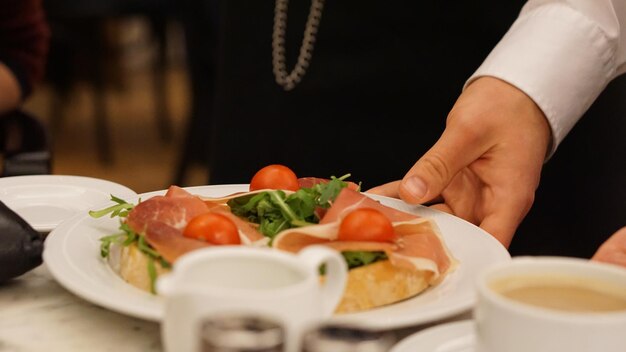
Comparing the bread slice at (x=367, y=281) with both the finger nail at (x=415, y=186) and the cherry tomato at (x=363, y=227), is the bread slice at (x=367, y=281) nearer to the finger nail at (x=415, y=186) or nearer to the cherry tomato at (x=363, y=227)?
the cherry tomato at (x=363, y=227)

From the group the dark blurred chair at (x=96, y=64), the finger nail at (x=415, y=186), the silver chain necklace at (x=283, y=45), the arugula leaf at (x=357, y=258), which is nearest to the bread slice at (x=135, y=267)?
the arugula leaf at (x=357, y=258)

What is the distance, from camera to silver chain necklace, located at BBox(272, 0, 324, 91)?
2135mm

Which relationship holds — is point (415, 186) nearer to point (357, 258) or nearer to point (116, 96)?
point (357, 258)

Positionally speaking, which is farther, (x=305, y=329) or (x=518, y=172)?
(x=518, y=172)

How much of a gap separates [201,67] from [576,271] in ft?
10.1

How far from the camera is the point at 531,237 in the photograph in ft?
6.81

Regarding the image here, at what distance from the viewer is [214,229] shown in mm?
1102

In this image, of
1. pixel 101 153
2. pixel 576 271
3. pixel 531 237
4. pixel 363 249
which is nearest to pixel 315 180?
pixel 363 249

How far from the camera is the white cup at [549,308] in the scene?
696 mm

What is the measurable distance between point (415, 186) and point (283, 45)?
911mm

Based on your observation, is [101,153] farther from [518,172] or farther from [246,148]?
[518,172]

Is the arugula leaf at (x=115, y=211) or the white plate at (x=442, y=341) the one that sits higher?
the white plate at (x=442, y=341)

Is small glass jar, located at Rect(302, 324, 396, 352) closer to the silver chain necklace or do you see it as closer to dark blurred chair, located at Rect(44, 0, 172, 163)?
the silver chain necklace

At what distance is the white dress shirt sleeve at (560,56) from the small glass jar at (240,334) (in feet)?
3.39
